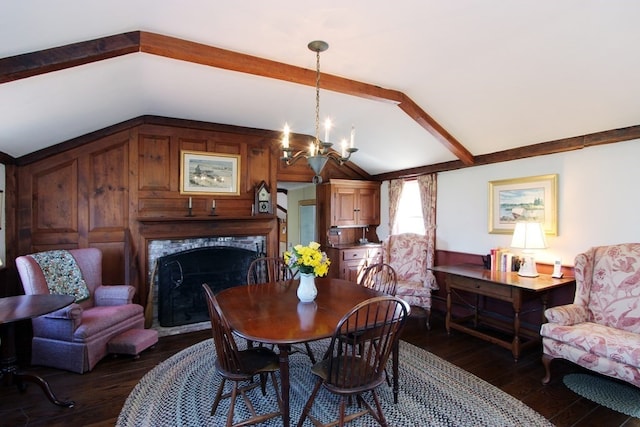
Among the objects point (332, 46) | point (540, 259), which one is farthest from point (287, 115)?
point (540, 259)

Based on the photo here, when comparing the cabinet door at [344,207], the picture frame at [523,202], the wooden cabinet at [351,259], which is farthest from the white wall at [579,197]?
the cabinet door at [344,207]

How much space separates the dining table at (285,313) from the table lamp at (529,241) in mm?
1817

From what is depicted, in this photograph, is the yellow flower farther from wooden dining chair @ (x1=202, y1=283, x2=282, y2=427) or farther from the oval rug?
the oval rug

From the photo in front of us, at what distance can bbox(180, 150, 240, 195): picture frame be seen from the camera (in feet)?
14.8

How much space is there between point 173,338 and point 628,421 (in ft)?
13.8

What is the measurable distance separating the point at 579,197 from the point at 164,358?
4.53m

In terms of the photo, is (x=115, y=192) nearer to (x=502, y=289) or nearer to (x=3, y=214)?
(x=3, y=214)

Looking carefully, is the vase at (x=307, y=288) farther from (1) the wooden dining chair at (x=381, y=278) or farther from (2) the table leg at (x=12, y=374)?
(2) the table leg at (x=12, y=374)

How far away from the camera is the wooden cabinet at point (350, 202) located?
5.58 meters

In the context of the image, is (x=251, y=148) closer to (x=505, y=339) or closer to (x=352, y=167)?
(x=352, y=167)

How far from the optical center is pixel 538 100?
309 centimetres

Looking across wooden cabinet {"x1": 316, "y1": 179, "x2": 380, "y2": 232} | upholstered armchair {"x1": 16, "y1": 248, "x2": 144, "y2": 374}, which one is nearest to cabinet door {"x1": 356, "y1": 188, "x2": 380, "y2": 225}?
wooden cabinet {"x1": 316, "y1": 179, "x2": 380, "y2": 232}

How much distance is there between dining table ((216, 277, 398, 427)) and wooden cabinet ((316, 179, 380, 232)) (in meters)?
2.37

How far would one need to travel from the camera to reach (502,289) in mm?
3420
